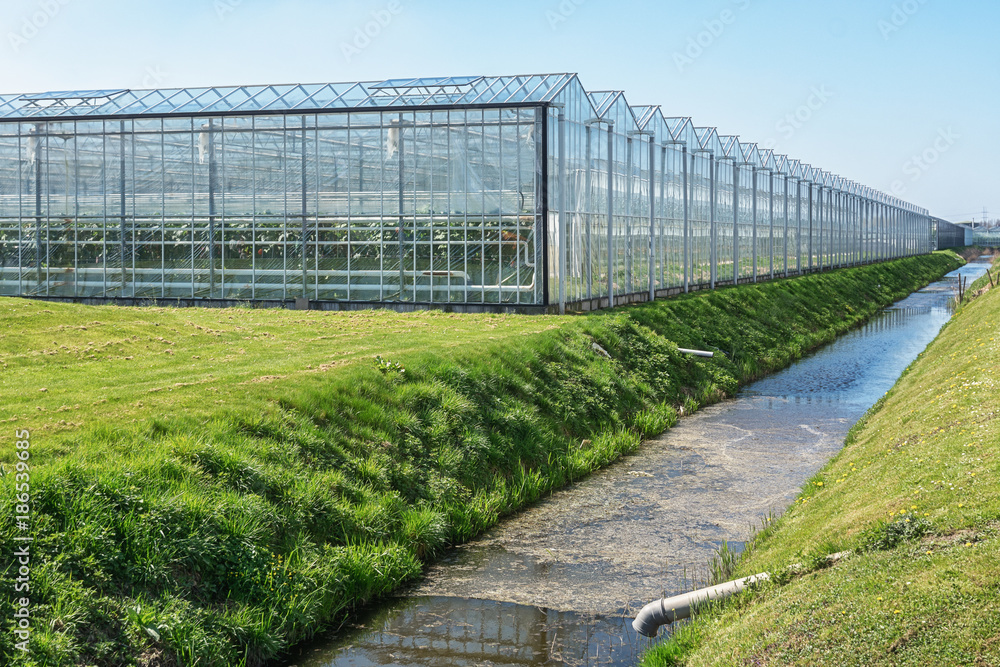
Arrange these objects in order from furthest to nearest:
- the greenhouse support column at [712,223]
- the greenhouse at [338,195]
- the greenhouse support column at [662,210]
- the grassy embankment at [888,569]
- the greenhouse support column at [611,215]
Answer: the greenhouse support column at [712,223]
the greenhouse support column at [662,210]
the greenhouse support column at [611,215]
the greenhouse at [338,195]
the grassy embankment at [888,569]

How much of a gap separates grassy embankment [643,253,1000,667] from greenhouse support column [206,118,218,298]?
2392 cm

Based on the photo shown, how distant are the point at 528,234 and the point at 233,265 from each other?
10214 mm

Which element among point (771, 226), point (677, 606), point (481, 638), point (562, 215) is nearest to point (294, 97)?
point (562, 215)

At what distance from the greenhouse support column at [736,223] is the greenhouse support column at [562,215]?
67.7ft

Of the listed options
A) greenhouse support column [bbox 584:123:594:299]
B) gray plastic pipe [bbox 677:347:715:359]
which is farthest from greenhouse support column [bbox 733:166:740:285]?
gray plastic pipe [bbox 677:347:715:359]

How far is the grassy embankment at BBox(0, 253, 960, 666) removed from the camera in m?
8.48

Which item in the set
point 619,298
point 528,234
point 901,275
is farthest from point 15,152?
point 901,275

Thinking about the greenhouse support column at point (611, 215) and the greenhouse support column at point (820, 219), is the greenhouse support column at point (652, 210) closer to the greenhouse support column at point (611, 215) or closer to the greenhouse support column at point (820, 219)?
the greenhouse support column at point (611, 215)

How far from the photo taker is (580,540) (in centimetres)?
1246

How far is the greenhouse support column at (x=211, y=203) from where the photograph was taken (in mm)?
31562

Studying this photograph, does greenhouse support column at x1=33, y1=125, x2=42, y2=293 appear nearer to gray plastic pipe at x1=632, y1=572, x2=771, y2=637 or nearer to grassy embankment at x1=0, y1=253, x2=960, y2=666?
grassy embankment at x1=0, y1=253, x2=960, y2=666

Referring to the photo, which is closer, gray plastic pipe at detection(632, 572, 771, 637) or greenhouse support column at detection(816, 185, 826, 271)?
gray plastic pipe at detection(632, 572, 771, 637)

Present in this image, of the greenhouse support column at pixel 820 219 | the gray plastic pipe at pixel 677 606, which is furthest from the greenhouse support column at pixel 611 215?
the greenhouse support column at pixel 820 219

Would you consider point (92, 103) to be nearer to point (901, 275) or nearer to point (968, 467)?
point (968, 467)
